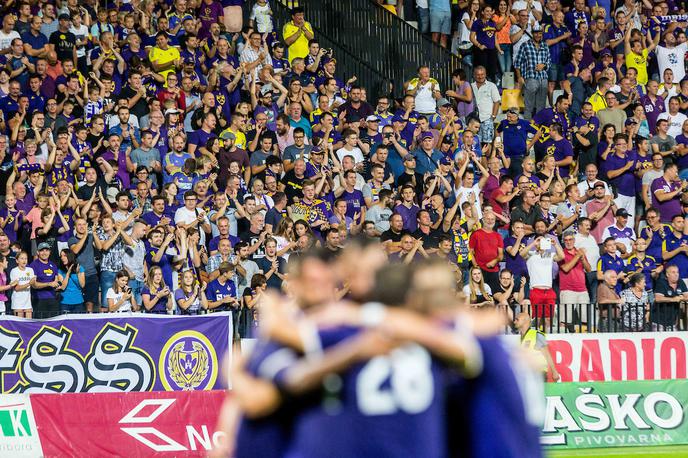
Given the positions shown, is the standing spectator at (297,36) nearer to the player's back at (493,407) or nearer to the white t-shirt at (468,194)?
the white t-shirt at (468,194)

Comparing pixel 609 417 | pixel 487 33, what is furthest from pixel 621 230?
pixel 609 417

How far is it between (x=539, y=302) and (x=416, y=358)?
1457 centimetres

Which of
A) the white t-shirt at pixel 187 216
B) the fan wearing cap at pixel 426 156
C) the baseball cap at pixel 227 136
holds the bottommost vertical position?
the white t-shirt at pixel 187 216

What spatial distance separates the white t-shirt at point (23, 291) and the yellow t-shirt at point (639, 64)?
43.3 ft

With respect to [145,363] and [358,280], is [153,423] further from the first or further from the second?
[358,280]

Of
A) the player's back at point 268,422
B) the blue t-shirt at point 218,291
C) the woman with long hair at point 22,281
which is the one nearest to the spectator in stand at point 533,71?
the blue t-shirt at point 218,291

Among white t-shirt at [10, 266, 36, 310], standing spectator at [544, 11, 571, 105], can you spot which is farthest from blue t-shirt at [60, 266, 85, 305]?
standing spectator at [544, 11, 571, 105]

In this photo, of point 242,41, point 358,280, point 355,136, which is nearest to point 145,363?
point 355,136

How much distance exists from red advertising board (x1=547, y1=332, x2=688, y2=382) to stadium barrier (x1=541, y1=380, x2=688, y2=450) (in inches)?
63.6

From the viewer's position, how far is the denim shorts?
2583cm

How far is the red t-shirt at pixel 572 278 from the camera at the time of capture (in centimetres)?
2047

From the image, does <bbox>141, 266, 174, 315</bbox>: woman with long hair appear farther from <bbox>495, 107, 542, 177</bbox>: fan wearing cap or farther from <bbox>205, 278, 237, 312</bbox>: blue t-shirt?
<bbox>495, 107, 542, 177</bbox>: fan wearing cap

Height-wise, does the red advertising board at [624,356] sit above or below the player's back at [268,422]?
below

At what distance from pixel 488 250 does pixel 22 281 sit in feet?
23.5
